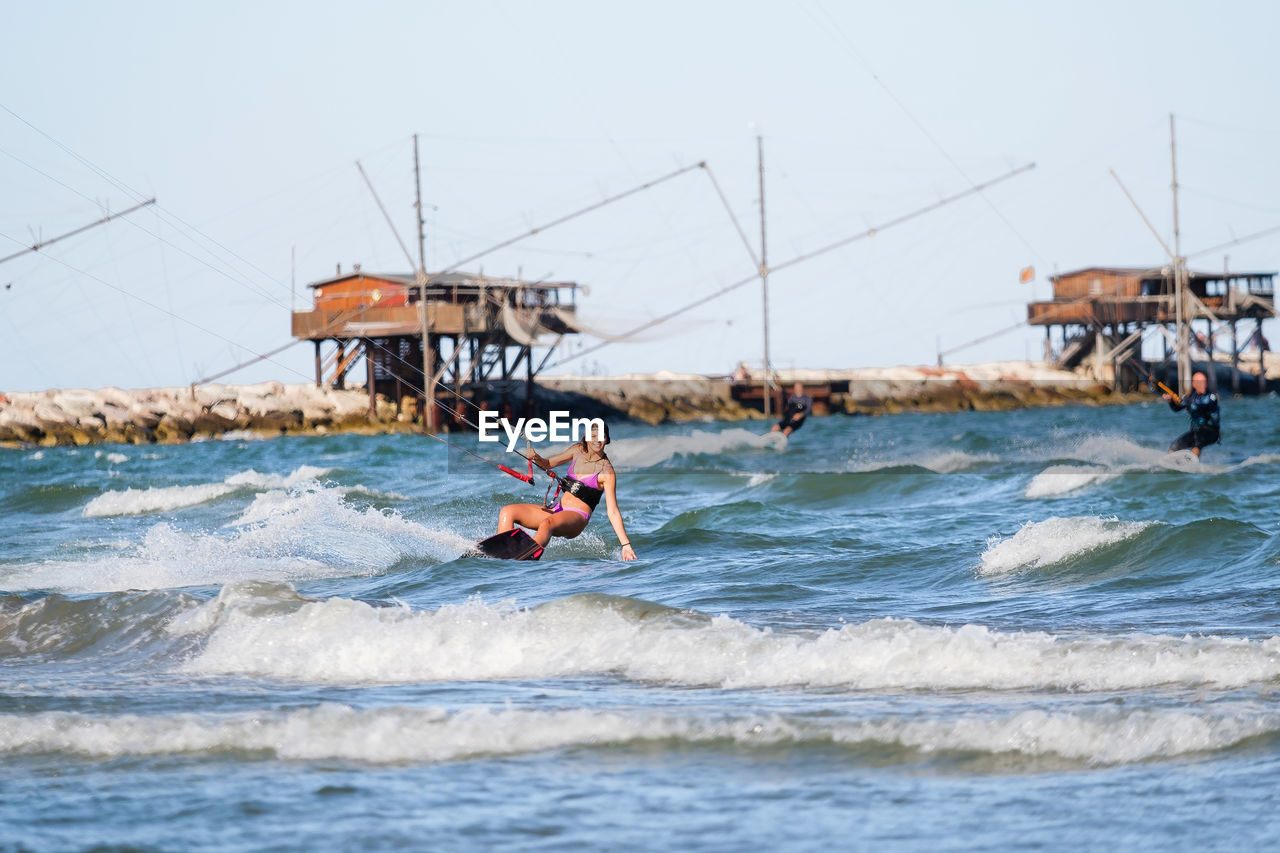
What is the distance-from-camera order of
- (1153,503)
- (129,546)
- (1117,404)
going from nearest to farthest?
(129,546)
(1153,503)
(1117,404)

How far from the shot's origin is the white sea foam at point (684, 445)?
38.2 metres

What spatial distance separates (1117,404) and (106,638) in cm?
6944

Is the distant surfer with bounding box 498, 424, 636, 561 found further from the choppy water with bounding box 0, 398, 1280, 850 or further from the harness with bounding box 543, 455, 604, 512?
the choppy water with bounding box 0, 398, 1280, 850

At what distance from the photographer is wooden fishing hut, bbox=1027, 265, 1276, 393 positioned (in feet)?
216

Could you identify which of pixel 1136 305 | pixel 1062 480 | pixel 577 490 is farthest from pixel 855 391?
pixel 577 490

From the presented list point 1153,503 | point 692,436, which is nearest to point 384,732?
point 1153,503

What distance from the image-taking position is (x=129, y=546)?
55.0 ft

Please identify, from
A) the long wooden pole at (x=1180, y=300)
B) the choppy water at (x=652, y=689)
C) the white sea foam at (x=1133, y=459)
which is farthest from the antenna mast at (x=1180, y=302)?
the choppy water at (x=652, y=689)

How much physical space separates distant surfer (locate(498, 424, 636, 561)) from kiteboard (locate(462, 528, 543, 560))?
70 mm

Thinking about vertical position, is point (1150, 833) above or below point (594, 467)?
below

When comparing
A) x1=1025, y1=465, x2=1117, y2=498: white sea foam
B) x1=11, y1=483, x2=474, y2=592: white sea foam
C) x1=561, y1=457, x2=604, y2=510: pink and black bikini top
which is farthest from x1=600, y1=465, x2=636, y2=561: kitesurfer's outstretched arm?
x1=1025, y1=465, x2=1117, y2=498: white sea foam

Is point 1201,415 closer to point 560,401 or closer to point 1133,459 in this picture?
A: point 1133,459

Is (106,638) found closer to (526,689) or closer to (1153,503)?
(526,689)

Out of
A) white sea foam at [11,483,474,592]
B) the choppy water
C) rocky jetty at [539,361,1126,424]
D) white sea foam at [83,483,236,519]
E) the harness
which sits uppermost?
rocky jetty at [539,361,1126,424]
